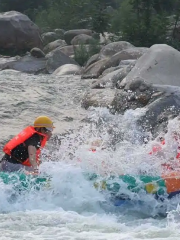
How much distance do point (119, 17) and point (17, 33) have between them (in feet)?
23.5

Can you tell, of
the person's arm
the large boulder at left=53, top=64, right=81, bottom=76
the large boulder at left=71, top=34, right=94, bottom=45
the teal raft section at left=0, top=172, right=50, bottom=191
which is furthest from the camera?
the large boulder at left=71, top=34, right=94, bottom=45

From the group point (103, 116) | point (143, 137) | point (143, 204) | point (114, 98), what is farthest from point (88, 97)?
point (143, 204)

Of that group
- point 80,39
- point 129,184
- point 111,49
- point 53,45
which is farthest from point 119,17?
point 129,184

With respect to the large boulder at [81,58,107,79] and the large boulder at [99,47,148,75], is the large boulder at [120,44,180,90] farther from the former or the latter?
the large boulder at [81,58,107,79]

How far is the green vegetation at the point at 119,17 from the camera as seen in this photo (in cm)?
2105

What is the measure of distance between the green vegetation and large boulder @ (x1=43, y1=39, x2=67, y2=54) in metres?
1.51

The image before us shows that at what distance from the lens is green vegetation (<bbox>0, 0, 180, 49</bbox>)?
21047 millimetres

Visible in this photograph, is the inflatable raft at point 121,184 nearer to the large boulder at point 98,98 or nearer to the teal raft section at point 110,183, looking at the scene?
the teal raft section at point 110,183

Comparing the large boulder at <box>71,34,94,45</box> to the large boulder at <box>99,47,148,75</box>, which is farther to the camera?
the large boulder at <box>71,34,94,45</box>

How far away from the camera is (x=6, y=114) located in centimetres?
1153

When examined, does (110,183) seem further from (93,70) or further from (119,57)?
(93,70)

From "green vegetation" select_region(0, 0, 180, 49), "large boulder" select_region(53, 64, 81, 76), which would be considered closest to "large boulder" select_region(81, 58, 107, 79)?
"large boulder" select_region(53, 64, 81, 76)

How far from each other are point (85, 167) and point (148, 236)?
1.60 m

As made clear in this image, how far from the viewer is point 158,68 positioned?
41.8 ft
